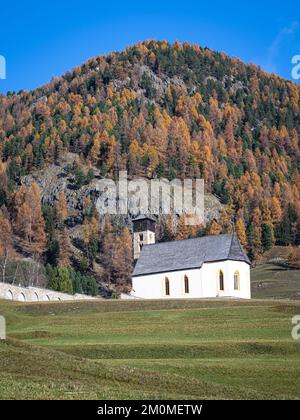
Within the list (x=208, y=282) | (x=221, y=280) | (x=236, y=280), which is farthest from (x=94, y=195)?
(x=236, y=280)

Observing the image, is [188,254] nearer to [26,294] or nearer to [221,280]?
[221,280]

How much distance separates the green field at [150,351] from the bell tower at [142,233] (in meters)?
37.4

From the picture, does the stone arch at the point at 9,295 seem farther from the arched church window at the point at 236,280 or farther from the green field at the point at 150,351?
the arched church window at the point at 236,280

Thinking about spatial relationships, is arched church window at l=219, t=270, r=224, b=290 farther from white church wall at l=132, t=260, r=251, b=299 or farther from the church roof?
the church roof

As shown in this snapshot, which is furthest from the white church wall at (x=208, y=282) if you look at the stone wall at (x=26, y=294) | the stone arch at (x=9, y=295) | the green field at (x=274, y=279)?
the stone arch at (x=9, y=295)

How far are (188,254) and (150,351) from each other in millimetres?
50905

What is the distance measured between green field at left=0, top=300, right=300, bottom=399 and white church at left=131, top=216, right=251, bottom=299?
18.6 metres

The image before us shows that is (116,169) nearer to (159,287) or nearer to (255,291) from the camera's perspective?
(255,291)

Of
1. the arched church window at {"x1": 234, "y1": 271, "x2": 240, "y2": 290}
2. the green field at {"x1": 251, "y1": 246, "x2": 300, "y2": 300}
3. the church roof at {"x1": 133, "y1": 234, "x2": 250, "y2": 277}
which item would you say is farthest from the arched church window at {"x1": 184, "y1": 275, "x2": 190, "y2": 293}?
the green field at {"x1": 251, "y1": 246, "x2": 300, "y2": 300}

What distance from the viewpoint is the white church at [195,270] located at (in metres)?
86.4

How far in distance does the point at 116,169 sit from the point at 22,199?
28.3 meters

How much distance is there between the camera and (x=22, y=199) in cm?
17125

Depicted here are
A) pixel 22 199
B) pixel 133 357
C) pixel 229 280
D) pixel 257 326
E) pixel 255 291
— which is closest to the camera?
pixel 133 357

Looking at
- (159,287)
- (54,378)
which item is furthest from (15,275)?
(54,378)
